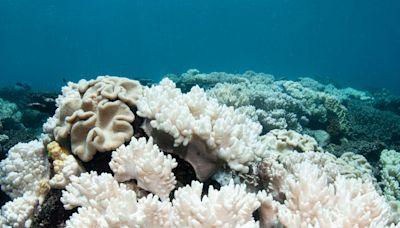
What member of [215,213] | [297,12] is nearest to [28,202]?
[215,213]

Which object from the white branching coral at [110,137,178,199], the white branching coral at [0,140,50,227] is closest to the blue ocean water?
the white branching coral at [0,140,50,227]

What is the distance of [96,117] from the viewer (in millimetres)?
3510

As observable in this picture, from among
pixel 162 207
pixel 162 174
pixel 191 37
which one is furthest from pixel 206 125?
pixel 191 37

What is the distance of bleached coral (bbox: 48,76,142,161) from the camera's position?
3297 mm

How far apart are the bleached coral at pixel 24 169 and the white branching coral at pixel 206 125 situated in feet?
4.46

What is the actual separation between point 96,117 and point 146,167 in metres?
1.09

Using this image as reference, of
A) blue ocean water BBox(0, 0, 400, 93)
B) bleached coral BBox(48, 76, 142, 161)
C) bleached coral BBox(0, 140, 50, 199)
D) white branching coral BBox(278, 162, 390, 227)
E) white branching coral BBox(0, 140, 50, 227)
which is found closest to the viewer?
white branching coral BBox(278, 162, 390, 227)

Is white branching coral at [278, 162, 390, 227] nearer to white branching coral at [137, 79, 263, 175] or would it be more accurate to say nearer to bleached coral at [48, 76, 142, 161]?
white branching coral at [137, 79, 263, 175]

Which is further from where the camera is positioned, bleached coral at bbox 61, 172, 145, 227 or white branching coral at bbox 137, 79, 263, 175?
white branching coral at bbox 137, 79, 263, 175

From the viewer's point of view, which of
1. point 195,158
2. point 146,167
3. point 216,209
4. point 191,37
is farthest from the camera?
point 191,37

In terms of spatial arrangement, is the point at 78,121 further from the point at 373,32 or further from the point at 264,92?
the point at 373,32

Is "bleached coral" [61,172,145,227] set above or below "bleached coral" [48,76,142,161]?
below

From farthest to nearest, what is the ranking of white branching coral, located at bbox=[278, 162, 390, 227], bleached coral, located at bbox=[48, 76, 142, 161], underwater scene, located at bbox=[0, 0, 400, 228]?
bleached coral, located at bbox=[48, 76, 142, 161] → underwater scene, located at bbox=[0, 0, 400, 228] → white branching coral, located at bbox=[278, 162, 390, 227]

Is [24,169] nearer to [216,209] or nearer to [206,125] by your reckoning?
[206,125]
